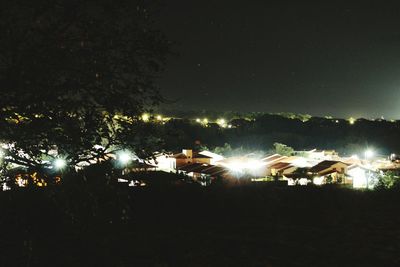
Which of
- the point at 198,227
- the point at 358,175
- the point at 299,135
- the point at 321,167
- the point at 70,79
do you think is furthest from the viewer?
the point at 299,135

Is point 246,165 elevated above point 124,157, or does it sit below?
above

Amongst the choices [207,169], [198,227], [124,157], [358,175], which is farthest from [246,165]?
[124,157]

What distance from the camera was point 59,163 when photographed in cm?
435

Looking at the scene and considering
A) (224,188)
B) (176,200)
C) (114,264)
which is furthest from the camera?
(224,188)

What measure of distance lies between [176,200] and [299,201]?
13.1 feet

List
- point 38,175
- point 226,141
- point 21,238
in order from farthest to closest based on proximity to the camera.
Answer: point 226,141, point 21,238, point 38,175

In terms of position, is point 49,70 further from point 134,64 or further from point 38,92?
point 134,64

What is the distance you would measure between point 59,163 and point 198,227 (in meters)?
5.22

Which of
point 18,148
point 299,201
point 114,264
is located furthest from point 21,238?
point 299,201

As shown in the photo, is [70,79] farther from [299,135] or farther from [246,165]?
[299,135]

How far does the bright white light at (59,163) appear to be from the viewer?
4281 millimetres

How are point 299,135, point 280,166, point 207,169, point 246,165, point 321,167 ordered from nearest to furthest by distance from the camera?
point 321,167, point 207,169, point 280,166, point 246,165, point 299,135

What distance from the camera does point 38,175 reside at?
4.32 m

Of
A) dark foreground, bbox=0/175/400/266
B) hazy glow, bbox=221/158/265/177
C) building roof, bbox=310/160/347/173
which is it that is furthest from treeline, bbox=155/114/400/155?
dark foreground, bbox=0/175/400/266
